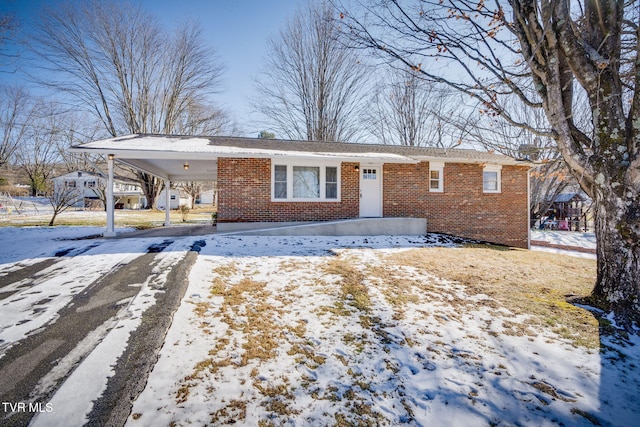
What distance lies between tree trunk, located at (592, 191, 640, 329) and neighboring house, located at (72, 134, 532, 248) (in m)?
6.63

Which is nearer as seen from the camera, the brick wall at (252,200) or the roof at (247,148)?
the roof at (247,148)

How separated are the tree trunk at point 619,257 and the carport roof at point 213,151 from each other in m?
3.50

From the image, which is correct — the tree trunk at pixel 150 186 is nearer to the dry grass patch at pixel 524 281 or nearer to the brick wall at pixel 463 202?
the brick wall at pixel 463 202

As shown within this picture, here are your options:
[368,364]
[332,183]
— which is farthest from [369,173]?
[368,364]

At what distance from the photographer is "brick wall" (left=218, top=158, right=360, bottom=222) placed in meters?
9.48

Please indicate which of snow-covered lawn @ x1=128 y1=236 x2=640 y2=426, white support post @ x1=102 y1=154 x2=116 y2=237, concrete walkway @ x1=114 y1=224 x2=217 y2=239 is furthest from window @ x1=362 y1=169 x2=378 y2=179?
white support post @ x1=102 y1=154 x2=116 y2=237

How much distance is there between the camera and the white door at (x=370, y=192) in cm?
1080

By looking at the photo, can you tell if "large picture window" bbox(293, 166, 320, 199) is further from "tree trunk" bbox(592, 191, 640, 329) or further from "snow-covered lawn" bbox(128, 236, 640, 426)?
"tree trunk" bbox(592, 191, 640, 329)

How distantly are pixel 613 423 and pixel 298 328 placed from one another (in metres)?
2.76

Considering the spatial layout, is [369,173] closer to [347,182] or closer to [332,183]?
[347,182]

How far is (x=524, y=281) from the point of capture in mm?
5355

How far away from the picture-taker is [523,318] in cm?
372

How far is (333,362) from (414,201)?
9376 mm

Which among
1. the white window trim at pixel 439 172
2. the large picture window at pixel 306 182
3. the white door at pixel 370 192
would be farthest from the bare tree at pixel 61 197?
the white window trim at pixel 439 172
